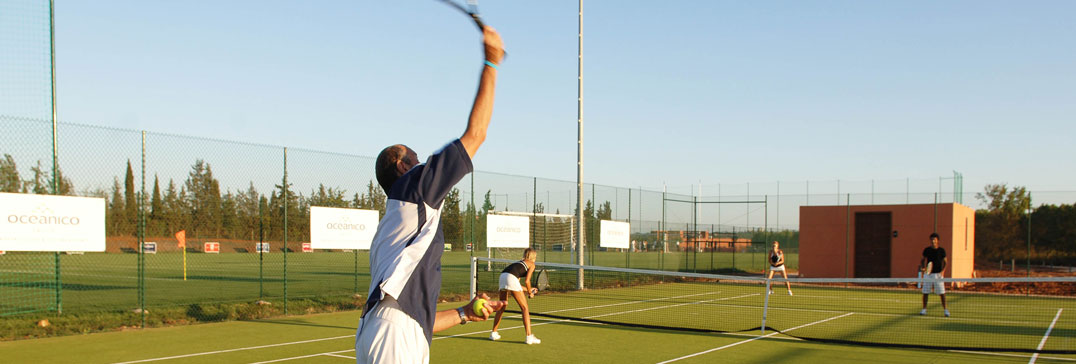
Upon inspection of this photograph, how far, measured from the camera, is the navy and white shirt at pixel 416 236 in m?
2.78

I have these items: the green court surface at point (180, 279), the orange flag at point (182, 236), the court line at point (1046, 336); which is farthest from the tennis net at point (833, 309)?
the orange flag at point (182, 236)

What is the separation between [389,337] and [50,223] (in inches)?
432

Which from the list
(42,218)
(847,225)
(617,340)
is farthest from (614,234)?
(42,218)

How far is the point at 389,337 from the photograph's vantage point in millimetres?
2781

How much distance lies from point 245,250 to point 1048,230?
43.8 m

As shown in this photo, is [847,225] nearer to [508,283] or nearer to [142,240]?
[508,283]

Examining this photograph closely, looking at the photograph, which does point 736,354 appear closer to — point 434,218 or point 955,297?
point 434,218

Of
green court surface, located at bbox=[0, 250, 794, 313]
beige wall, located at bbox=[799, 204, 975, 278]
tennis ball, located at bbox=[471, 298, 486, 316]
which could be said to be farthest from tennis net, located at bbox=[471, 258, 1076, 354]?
tennis ball, located at bbox=[471, 298, 486, 316]

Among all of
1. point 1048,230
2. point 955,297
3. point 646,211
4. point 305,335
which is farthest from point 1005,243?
point 305,335

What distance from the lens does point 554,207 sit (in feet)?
89.2

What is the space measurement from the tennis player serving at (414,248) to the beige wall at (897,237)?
30.4m

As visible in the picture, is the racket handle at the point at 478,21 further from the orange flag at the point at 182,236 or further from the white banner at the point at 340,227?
the orange flag at the point at 182,236

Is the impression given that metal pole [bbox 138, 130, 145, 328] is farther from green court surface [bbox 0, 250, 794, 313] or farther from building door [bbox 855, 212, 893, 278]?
building door [bbox 855, 212, 893, 278]

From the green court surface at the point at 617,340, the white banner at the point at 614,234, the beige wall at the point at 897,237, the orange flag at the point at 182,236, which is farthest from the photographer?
the beige wall at the point at 897,237
